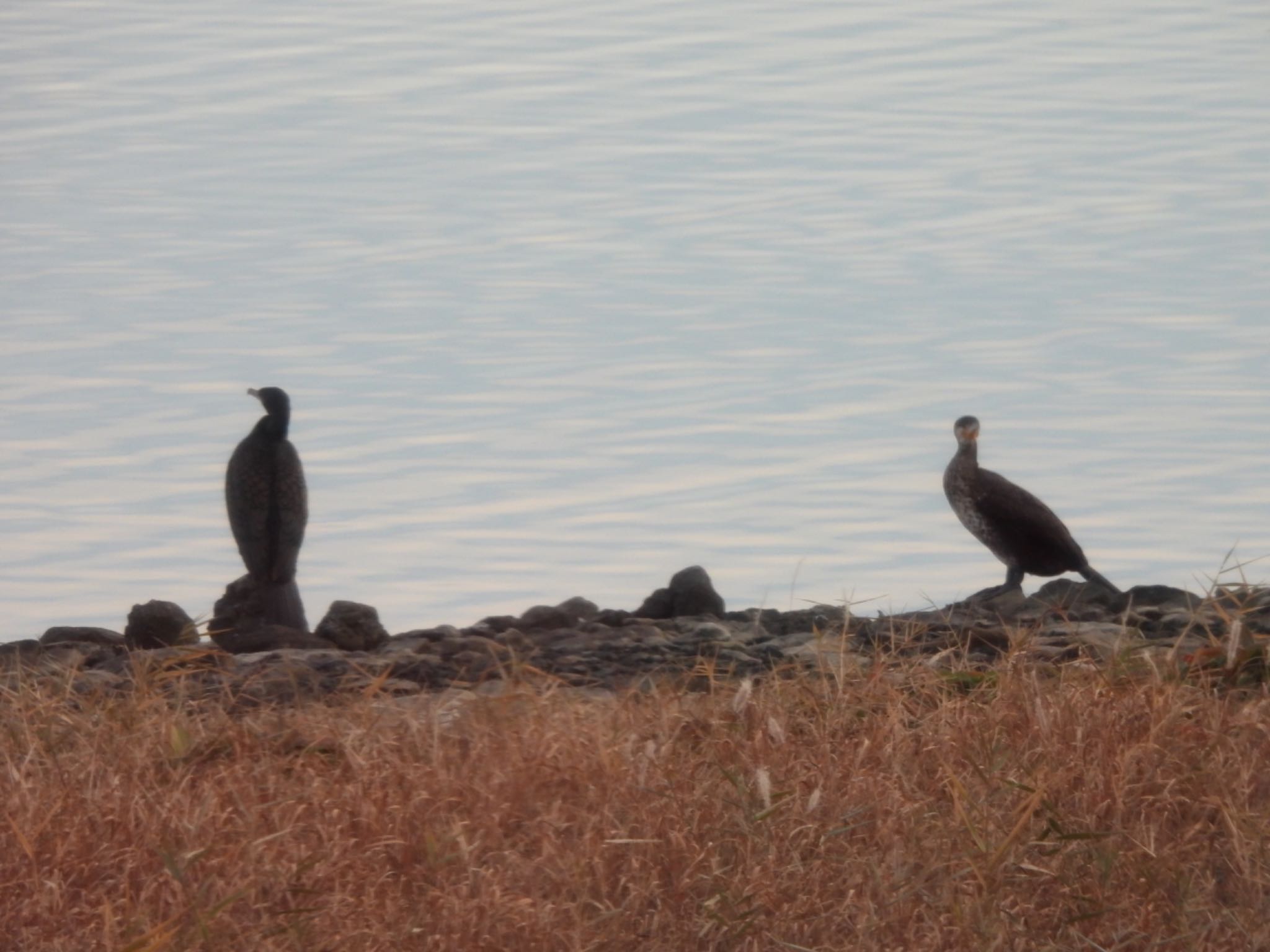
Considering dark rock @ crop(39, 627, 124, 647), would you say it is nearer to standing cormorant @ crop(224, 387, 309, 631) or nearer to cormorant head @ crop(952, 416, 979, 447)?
standing cormorant @ crop(224, 387, 309, 631)

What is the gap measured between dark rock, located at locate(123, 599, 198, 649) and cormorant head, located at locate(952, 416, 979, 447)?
149 inches

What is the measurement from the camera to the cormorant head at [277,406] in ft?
28.1

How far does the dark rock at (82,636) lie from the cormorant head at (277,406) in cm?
161

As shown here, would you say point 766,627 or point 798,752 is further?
point 766,627

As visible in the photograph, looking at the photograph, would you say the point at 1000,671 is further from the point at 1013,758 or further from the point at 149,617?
the point at 149,617

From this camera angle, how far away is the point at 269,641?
7266 mm

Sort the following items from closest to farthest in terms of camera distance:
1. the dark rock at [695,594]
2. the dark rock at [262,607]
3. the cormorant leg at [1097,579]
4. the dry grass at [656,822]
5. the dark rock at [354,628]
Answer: the dry grass at [656,822]
the dark rock at [354,628]
the dark rock at [695,594]
the cormorant leg at [1097,579]
the dark rock at [262,607]

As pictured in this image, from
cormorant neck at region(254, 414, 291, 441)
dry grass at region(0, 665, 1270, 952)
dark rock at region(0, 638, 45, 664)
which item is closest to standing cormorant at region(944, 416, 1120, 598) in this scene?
cormorant neck at region(254, 414, 291, 441)

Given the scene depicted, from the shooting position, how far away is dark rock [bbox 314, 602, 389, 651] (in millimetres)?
7000

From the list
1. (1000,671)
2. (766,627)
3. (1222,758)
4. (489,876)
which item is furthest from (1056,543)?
(489,876)

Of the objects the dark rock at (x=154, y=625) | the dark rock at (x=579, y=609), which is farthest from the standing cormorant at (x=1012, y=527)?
the dark rock at (x=154, y=625)

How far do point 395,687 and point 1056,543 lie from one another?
12.1 ft

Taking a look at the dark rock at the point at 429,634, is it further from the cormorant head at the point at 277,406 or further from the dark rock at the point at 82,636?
the cormorant head at the point at 277,406

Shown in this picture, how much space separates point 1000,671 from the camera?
492 cm
